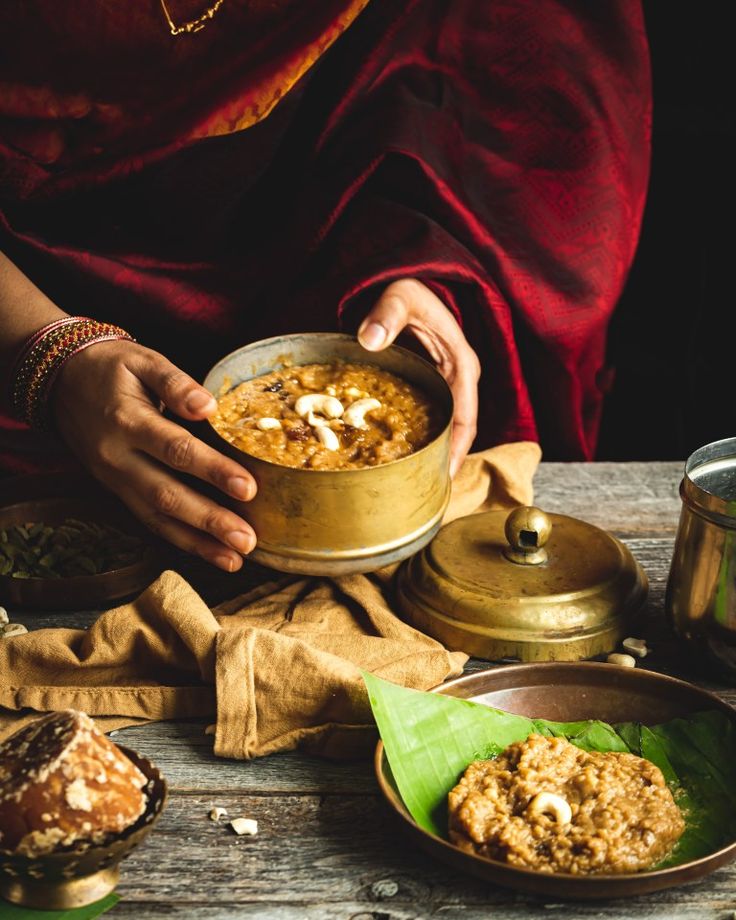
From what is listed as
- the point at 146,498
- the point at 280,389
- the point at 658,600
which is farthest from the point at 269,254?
the point at 658,600

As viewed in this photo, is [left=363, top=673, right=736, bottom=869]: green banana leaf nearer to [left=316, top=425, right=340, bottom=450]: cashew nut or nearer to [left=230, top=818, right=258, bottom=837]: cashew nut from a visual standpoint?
[left=230, top=818, right=258, bottom=837]: cashew nut

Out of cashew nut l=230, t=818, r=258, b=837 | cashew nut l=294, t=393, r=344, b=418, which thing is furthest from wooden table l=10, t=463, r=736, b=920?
cashew nut l=294, t=393, r=344, b=418

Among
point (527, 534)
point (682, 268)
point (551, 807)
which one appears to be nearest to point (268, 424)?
point (527, 534)

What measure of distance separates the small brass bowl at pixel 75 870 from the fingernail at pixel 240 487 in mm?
383

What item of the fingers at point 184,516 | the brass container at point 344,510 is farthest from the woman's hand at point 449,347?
the fingers at point 184,516

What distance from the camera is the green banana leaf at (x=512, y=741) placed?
1195mm

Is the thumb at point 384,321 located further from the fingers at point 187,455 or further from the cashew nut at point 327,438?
the fingers at point 187,455

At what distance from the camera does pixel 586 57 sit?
7.00 ft

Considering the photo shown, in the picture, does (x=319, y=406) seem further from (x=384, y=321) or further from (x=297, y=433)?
(x=384, y=321)

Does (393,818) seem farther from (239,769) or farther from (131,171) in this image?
(131,171)

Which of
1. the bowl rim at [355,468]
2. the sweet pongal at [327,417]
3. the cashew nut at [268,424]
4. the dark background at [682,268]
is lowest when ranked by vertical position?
the dark background at [682,268]

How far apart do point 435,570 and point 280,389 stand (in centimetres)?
34

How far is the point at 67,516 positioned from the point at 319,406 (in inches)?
18.4

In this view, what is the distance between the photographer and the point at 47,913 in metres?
1.07
